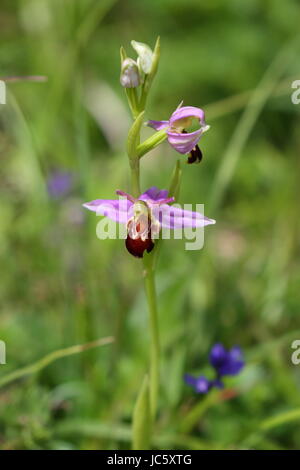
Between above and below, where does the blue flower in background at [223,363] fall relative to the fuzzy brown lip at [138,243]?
below

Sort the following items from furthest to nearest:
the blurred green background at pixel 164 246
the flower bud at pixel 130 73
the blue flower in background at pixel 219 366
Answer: the blurred green background at pixel 164 246 → the blue flower in background at pixel 219 366 → the flower bud at pixel 130 73

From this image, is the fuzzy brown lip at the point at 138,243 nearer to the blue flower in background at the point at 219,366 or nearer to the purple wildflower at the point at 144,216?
the purple wildflower at the point at 144,216

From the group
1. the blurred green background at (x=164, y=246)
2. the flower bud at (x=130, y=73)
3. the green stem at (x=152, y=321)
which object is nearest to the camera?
the flower bud at (x=130, y=73)

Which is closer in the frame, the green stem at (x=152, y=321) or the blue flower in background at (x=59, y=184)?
the green stem at (x=152, y=321)

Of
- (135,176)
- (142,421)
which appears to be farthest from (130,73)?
(142,421)

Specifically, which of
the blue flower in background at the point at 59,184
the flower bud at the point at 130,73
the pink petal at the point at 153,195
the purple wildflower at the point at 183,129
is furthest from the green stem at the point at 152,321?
the blue flower in background at the point at 59,184

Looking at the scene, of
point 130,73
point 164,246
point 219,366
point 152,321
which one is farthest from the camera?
point 164,246

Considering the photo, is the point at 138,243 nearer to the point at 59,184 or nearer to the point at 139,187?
the point at 139,187
